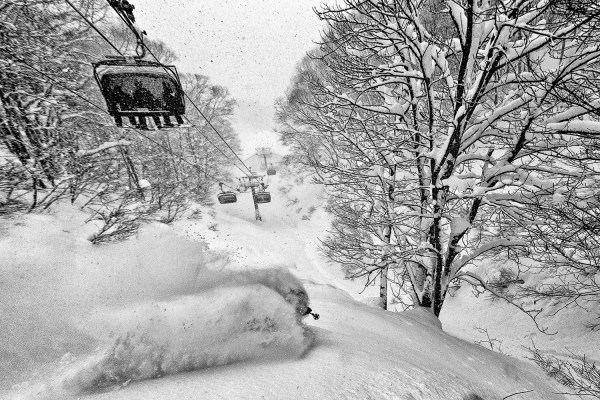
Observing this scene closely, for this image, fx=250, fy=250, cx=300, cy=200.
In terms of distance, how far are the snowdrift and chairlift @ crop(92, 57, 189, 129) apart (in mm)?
2528

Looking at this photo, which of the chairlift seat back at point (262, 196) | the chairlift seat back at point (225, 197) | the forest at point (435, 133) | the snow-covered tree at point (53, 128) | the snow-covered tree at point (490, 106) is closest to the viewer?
the snow-covered tree at point (490, 106)

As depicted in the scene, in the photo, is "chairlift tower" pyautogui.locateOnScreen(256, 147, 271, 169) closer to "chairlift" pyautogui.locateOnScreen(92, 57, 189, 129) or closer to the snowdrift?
"chairlift" pyautogui.locateOnScreen(92, 57, 189, 129)

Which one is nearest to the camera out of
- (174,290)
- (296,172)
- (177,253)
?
(174,290)

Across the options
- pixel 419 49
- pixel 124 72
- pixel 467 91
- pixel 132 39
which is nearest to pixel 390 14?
pixel 419 49

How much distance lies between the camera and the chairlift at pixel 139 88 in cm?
416

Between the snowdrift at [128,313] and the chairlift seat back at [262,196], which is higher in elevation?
the chairlift seat back at [262,196]

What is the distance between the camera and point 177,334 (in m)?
2.38

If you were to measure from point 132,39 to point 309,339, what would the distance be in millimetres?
15832

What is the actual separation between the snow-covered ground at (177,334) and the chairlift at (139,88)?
100 inches

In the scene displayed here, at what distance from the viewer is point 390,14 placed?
12.0 ft

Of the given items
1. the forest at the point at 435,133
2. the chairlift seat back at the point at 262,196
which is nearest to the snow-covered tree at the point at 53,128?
the forest at the point at 435,133

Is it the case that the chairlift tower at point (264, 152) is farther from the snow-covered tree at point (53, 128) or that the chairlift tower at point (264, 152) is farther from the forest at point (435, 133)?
the forest at point (435, 133)

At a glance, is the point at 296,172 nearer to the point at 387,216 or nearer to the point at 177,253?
the point at 387,216

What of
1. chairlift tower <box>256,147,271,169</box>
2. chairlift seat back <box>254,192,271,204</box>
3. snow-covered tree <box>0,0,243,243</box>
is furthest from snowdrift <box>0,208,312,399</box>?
chairlift tower <box>256,147,271,169</box>
